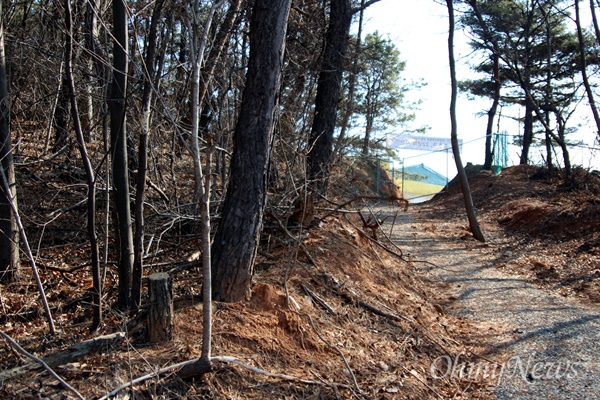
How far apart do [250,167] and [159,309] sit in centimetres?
153

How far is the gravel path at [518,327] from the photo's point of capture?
4.96 meters

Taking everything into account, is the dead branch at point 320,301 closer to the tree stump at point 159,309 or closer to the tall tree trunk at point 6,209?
the tree stump at point 159,309

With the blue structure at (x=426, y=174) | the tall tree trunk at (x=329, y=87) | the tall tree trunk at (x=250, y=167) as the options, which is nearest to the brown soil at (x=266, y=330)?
the tall tree trunk at (x=250, y=167)

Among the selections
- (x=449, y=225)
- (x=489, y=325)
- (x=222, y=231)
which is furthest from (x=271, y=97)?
(x=449, y=225)

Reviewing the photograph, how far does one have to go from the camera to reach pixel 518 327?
6.50 metres

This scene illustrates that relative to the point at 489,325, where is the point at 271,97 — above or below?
above

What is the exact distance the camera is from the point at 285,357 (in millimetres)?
4590

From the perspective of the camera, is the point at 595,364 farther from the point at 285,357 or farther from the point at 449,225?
the point at 449,225

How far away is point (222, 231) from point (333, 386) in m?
1.72

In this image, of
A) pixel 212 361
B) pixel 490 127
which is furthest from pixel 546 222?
pixel 490 127

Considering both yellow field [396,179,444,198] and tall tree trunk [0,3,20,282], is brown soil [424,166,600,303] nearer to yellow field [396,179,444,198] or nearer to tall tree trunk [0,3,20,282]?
yellow field [396,179,444,198]

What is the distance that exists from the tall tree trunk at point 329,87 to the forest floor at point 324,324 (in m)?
1.22

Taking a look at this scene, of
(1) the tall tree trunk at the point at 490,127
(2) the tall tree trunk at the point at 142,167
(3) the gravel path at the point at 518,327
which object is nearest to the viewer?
(2) the tall tree trunk at the point at 142,167

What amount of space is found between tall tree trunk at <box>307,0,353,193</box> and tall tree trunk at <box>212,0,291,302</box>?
3660 millimetres
